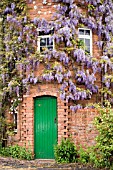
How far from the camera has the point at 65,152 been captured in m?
14.4

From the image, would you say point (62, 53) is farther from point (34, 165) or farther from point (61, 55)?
point (34, 165)

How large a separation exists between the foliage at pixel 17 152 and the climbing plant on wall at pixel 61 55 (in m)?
1.69

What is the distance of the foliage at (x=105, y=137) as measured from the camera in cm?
1216

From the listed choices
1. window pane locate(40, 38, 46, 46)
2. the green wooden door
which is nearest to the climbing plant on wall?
window pane locate(40, 38, 46, 46)

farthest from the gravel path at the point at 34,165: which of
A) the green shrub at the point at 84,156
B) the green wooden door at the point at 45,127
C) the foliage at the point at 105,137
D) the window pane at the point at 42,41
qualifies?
the window pane at the point at 42,41

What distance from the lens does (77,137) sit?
14859 mm

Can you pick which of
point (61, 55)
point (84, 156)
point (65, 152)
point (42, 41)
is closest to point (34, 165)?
point (65, 152)

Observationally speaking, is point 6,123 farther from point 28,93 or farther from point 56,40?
point 56,40

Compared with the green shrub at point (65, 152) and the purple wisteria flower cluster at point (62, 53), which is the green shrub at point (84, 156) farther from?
the purple wisteria flower cluster at point (62, 53)

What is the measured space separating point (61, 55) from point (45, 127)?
3.00 metres

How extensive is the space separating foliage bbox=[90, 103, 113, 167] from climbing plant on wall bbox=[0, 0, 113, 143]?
109 inches

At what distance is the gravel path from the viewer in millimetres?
13133

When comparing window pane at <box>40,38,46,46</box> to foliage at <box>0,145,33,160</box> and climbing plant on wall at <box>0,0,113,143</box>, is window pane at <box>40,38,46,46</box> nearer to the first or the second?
climbing plant on wall at <box>0,0,113,143</box>

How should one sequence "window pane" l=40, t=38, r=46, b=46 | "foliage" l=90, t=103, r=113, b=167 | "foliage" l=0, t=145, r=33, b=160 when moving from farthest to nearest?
"window pane" l=40, t=38, r=46, b=46, "foliage" l=0, t=145, r=33, b=160, "foliage" l=90, t=103, r=113, b=167
